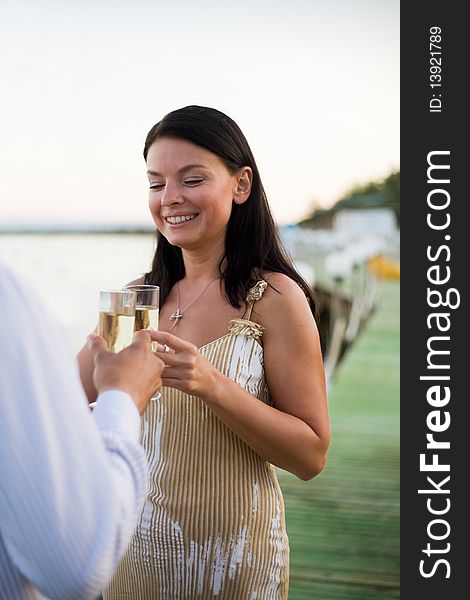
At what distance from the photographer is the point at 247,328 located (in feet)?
5.52

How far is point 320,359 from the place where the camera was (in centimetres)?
172

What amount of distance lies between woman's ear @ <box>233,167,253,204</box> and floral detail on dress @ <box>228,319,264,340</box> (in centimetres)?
31

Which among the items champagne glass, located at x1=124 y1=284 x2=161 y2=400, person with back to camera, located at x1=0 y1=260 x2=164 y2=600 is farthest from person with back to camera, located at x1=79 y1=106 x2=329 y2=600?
person with back to camera, located at x1=0 y1=260 x2=164 y2=600

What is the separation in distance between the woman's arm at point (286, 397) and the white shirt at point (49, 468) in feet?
2.09

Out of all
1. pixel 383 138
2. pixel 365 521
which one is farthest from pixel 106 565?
pixel 383 138

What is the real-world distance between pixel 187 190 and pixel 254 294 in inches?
10.6

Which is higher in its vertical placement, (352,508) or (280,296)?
(280,296)

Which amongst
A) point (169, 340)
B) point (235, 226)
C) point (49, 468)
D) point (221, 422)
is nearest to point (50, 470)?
point (49, 468)

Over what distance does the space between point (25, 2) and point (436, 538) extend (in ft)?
13.7

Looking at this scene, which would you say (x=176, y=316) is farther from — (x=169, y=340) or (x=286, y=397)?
(x=169, y=340)

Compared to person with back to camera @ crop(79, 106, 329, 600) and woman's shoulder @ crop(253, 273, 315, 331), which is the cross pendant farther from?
woman's shoulder @ crop(253, 273, 315, 331)

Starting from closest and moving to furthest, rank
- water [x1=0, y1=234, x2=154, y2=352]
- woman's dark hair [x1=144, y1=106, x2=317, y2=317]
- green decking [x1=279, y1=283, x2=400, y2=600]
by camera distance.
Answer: woman's dark hair [x1=144, y1=106, x2=317, y2=317] < green decking [x1=279, y1=283, x2=400, y2=600] < water [x1=0, y1=234, x2=154, y2=352]

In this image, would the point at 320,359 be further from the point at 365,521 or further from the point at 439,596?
the point at 365,521

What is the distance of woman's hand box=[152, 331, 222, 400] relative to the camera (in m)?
1.37
